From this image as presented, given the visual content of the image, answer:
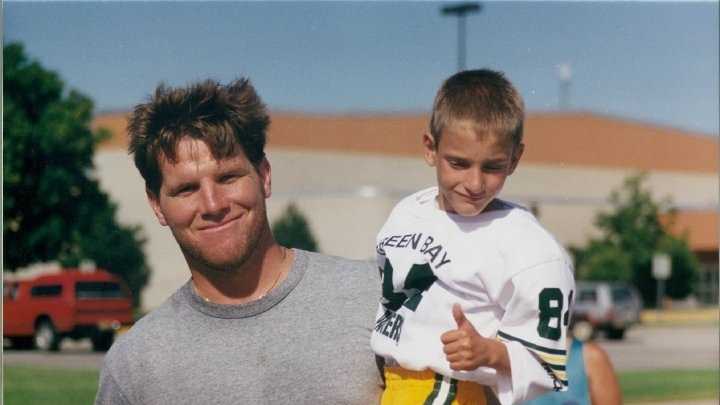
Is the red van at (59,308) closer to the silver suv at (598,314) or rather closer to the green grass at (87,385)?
the green grass at (87,385)

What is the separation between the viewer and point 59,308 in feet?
60.4

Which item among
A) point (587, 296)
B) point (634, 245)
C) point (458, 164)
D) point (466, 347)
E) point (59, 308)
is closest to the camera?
point (466, 347)

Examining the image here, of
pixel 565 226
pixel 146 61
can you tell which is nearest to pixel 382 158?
pixel 565 226

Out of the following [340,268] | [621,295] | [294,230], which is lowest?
[621,295]

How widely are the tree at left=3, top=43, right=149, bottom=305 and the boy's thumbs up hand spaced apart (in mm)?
17915

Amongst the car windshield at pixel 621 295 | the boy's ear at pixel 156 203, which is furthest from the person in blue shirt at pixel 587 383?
the car windshield at pixel 621 295

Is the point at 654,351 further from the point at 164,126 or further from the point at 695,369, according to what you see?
the point at 164,126

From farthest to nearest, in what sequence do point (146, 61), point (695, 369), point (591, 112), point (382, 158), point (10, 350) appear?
1. point (591, 112)
2. point (382, 158)
3. point (10, 350)
4. point (695, 369)
5. point (146, 61)

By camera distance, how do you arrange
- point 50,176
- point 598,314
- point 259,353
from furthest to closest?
point 598,314 → point 50,176 → point 259,353

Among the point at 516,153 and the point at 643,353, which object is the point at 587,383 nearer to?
the point at 516,153

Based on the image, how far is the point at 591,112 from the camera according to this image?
37.2 metres

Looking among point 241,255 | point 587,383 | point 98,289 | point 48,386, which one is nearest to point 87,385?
point 48,386

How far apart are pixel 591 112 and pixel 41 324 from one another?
910 inches

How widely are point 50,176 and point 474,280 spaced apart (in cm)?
2067
